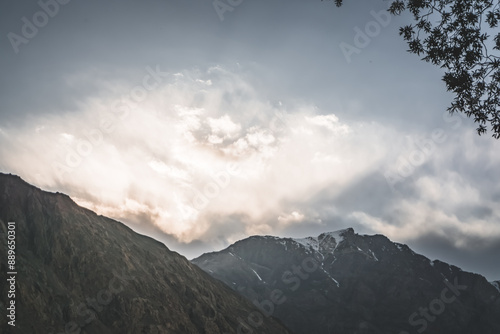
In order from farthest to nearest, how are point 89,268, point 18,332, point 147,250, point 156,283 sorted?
point 147,250 < point 156,283 < point 89,268 < point 18,332

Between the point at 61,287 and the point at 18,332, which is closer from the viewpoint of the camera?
the point at 18,332

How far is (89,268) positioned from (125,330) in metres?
25.8

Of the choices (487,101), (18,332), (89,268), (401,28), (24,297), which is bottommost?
(18,332)

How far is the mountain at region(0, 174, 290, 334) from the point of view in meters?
83.3

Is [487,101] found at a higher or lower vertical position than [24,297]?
higher

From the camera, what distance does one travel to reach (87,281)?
106 m

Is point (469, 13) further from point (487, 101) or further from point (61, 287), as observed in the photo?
point (61, 287)

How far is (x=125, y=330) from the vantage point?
98.9 m

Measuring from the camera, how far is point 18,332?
226ft

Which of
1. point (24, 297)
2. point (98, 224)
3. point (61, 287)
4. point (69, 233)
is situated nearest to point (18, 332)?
point (24, 297)

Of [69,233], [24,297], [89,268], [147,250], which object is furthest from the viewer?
[147,250]

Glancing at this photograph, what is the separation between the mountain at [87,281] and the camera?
273 feet

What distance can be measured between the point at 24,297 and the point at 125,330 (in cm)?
3160

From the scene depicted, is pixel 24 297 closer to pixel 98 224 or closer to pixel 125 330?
pixel 125 330
